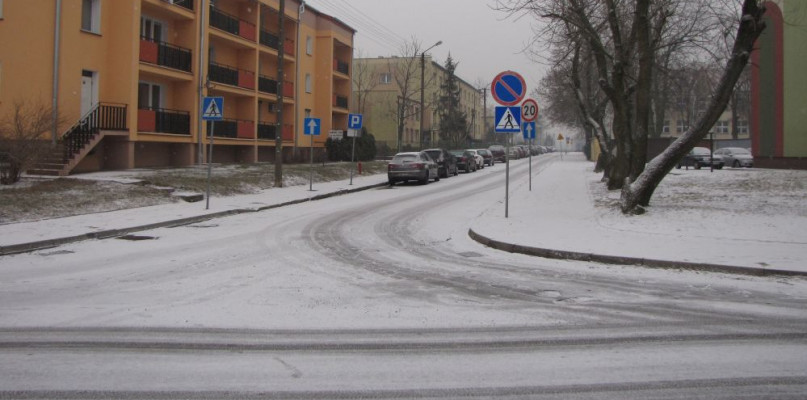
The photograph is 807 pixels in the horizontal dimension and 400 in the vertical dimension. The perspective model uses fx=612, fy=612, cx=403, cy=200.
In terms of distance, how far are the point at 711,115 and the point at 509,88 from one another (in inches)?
170

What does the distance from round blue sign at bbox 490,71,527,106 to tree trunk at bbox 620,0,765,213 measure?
10.5 ft

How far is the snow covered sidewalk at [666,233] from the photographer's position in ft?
29.5

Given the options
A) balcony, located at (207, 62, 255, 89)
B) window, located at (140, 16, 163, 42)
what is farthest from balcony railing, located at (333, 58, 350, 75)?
window, located at (140, 16, 163, 42)

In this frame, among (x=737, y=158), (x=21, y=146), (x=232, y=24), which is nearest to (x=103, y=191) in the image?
(x=21, y=146)

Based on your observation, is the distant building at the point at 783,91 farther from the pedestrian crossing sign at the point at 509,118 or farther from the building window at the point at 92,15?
the building window at the point at 92,15

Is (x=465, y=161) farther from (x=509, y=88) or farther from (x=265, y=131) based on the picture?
(x=509, y=88)

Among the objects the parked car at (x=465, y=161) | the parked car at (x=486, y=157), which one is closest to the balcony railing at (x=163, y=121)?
the parked car at (x=465, y=161)

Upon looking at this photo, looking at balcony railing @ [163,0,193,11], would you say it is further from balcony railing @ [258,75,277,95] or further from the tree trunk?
the tree trunk

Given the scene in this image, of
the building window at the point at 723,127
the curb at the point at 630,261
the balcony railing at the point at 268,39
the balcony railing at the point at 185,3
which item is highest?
the building window at the point at 723,127

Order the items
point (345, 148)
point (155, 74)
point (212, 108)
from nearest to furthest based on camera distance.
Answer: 1. point (212, 108)
2. point (155, 74)
3. point (345, 148)

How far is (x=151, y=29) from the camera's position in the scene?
87.6 feet

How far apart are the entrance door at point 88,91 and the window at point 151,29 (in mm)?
3193

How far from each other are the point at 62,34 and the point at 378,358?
2141cm

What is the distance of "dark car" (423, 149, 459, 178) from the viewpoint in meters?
32.3
